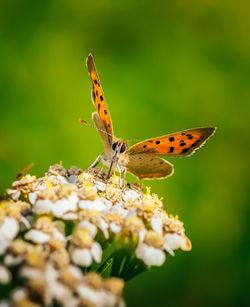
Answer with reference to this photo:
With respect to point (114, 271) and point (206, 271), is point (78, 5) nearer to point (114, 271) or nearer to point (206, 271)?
point (206, 271)

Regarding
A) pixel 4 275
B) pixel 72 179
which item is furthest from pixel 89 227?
pixel 72 179

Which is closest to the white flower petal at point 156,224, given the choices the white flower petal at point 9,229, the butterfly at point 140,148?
the white flower petal at point 9,229

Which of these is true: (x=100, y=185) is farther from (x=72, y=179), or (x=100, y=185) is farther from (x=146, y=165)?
(x=146, y=165)

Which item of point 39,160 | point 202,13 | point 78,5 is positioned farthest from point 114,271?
point 202,13

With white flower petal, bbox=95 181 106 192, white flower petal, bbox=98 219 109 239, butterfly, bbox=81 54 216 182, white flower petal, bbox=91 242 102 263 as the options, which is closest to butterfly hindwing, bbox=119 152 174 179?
butterfly, bbox=81 54 216 182

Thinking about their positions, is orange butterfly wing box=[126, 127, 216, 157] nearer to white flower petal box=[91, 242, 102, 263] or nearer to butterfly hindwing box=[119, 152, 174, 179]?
butterfly hindwing box=[119, 152, 174, 179]

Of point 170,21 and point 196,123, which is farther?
point 170,21
